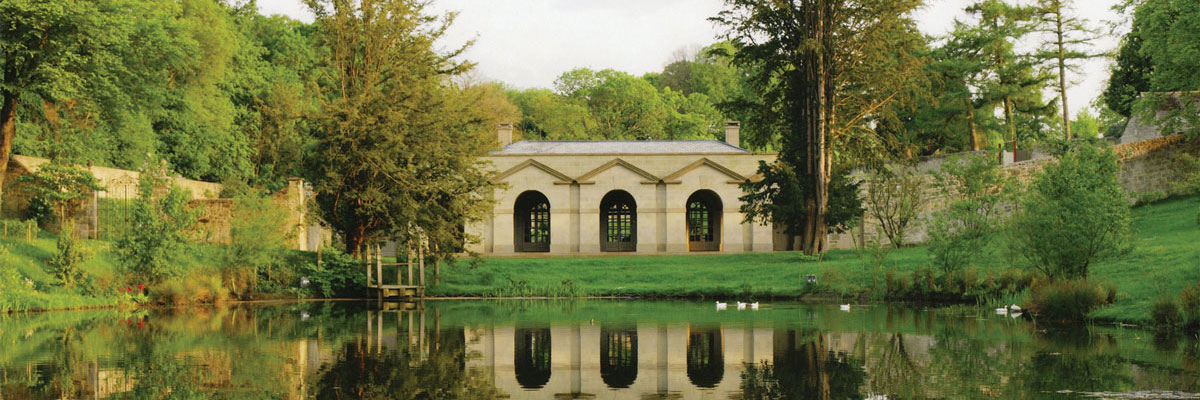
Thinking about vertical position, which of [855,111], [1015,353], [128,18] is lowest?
[1015,353]

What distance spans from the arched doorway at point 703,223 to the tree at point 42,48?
26.8m

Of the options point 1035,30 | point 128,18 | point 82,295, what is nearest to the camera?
point 82,295

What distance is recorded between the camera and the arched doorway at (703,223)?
49.7m

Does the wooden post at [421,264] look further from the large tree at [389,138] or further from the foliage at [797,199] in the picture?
the foliage at [797,199]

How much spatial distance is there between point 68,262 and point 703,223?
1201 inches

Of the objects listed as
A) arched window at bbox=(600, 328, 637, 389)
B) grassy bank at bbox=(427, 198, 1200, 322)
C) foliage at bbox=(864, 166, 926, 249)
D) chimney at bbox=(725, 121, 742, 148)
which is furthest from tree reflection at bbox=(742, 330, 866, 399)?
chimney at bbox=(725, 121, 742, 148)

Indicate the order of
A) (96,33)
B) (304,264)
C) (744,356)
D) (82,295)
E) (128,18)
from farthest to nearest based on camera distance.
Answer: (128,18)
(96,33)
(304,264)
(82,295)
(744,356)

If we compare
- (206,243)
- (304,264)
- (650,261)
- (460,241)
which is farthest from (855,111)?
(206,243)

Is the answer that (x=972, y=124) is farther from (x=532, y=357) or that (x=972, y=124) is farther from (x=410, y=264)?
(x=532, y=357)

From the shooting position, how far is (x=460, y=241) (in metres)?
30.4

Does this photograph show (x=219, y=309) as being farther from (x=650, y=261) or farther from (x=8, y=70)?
(x=650, y=261)

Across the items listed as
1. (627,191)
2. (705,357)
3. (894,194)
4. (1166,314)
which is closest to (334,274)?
(705,357)

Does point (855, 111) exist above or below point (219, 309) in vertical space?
above

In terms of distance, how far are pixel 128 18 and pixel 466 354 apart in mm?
27702
